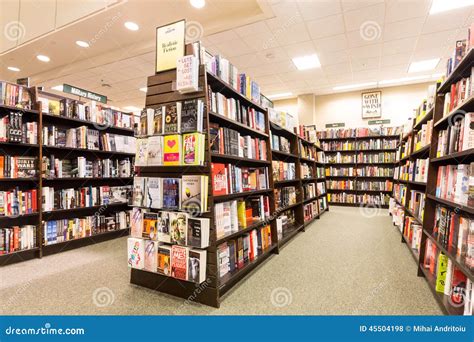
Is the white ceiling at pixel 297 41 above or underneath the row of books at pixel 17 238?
above

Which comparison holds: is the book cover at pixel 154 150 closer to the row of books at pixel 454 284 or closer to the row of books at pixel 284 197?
the row of books at pixel 284 197

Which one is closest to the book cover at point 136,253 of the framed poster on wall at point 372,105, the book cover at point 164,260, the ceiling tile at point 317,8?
the book cover at point 164,260

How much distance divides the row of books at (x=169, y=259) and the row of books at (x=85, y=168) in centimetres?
203

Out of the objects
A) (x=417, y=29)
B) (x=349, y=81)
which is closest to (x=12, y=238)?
(x=417, y=29)

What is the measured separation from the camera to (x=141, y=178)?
7.54 feet

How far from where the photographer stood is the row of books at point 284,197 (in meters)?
3.73

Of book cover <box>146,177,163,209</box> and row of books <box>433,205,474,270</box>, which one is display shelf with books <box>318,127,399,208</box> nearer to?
row of books <box>433,205,474,270</box>

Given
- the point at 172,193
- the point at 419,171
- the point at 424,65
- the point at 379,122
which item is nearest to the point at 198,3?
the point at 172,193

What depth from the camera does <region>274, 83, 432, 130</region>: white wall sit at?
7469mm

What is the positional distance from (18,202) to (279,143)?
3616mm

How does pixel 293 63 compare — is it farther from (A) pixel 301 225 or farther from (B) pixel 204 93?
(B) pixel 204 93

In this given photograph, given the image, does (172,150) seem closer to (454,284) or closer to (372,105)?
(454,284)

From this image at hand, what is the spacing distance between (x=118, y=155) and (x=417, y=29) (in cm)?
580

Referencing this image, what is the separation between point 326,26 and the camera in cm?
439
